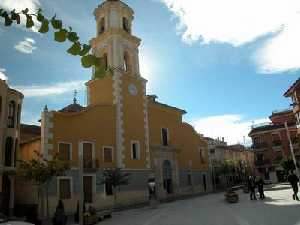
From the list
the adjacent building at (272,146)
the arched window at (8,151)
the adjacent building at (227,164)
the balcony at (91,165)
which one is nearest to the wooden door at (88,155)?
the balcony at (91,165)

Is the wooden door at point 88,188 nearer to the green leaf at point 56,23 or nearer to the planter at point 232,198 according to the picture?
the planter at point 232,198

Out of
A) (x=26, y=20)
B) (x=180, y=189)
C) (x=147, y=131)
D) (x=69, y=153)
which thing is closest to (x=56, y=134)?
(x=69, y=153)

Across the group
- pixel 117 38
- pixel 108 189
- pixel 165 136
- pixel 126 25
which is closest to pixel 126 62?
pixel 117 38

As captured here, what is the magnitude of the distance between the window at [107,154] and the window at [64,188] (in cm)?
440

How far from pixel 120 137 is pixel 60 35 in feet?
95.3

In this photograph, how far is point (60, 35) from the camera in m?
3.36

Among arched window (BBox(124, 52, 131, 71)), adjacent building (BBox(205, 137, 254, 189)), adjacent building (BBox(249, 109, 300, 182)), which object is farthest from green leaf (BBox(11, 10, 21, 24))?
adjacent building (BBox(249, 109, 300, 182))

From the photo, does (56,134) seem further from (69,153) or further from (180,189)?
(180,189)

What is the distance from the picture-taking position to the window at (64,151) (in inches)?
1070

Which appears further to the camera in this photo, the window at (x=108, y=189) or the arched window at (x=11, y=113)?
the window at (x=108, y=189)

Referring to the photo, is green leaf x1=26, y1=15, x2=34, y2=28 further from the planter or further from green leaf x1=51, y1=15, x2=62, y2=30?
the planter

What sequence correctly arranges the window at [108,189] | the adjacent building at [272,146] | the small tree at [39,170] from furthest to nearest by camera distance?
the adjacent building at [272,146] < the window at [108,189] < the small tree at [39,170]

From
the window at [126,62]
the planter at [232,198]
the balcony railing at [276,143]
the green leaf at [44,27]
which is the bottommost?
the planter at [232,198]

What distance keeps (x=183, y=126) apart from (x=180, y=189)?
25.8 ft
